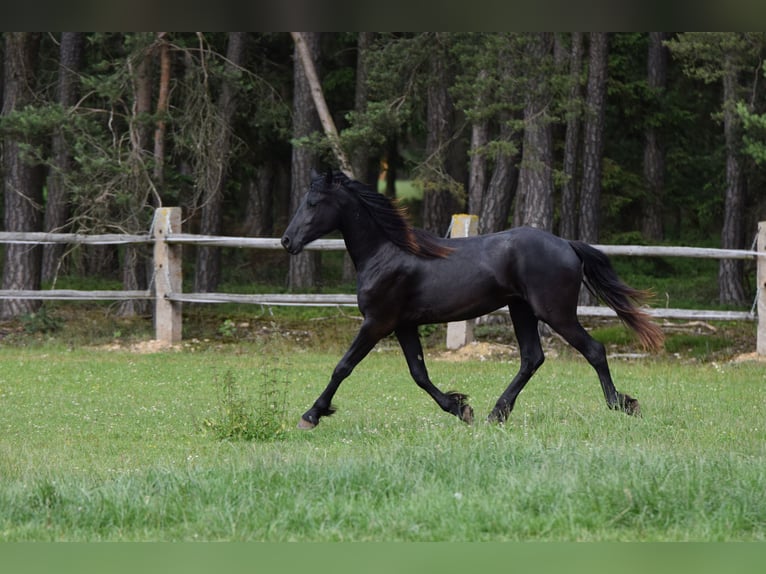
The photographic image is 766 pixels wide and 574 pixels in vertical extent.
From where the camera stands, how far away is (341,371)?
7.99 meters

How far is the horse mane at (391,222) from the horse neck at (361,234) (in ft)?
0.15

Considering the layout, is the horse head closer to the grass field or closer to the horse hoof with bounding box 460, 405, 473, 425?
the grass field

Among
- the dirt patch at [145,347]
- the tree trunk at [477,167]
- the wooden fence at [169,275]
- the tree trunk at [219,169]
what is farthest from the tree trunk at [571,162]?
the dirt patch at [145,347]

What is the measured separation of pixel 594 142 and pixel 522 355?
39.4ft

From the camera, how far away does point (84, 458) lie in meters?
6.96

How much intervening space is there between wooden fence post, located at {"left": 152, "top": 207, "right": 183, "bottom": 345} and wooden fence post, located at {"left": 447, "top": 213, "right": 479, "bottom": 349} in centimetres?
415

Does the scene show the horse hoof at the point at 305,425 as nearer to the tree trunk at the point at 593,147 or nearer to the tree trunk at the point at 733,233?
the tree trunk at the point at 593,147

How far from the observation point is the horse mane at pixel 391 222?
8219 millimetres

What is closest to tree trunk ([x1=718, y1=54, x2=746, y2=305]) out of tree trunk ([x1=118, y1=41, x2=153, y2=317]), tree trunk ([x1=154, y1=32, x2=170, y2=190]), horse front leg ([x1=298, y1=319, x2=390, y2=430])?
tree trunk ([x1=154, y1=32, x2=170, y2=190])

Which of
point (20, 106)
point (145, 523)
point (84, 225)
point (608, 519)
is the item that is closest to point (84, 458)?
point (145, 523)

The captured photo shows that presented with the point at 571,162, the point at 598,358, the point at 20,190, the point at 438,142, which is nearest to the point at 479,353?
the point at 598,358

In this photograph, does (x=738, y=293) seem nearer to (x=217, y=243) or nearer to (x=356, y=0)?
(x=217, y=243)

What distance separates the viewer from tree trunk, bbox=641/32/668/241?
23328mm

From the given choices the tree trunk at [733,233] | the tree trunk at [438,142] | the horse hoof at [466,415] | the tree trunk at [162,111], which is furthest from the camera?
the tree trunk at [733,233]
